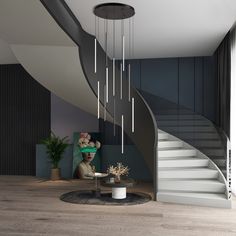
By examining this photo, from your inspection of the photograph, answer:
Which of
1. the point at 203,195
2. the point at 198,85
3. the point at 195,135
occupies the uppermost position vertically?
the point at 198,85

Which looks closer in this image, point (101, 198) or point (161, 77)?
point (101, 198)

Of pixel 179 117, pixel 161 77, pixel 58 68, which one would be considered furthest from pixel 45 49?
pixel 161 77

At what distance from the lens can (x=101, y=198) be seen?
20.9 feet

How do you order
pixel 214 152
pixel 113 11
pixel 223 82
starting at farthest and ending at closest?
pixel 223 82
pixel 214 152
pixel 113 11

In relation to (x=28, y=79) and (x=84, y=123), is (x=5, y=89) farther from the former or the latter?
(x=84, y=123)

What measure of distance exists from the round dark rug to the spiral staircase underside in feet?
1.34

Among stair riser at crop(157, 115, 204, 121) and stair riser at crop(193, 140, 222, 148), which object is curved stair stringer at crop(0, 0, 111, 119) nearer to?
stair riser at crop(157, 115, 204, 121)

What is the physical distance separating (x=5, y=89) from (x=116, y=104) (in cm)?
439

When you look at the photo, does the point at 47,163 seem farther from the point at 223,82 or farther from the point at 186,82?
the point at 223,82

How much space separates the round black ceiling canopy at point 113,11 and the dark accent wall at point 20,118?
4.99 m

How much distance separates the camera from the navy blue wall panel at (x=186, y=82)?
9.17m

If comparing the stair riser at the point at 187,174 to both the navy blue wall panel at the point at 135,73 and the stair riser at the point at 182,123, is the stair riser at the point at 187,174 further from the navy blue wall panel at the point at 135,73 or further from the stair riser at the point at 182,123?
the navy blue wall panel at the point at 135,73

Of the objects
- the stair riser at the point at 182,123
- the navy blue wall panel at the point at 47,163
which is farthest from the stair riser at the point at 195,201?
the navy blue wall panel at the point at 47,163

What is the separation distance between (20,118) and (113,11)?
5856 millimetres
